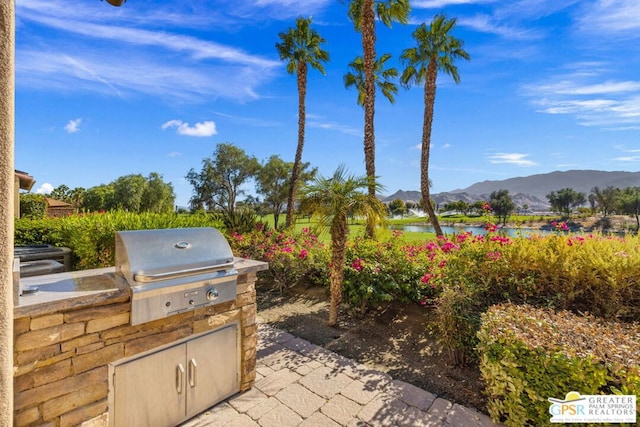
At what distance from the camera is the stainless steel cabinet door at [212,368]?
98.3 inches

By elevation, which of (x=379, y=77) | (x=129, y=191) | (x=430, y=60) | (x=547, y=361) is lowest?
(x=547, y=361)

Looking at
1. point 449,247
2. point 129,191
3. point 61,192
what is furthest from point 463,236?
point 61,192

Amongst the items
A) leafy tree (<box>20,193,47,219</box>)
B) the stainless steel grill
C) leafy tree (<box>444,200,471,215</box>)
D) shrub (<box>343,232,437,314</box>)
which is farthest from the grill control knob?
leafy tree (<box>444,200,471,215</box>)

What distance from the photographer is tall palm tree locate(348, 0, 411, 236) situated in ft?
31.3

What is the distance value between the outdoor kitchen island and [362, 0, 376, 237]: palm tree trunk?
8.53 meters

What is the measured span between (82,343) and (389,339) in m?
3.55

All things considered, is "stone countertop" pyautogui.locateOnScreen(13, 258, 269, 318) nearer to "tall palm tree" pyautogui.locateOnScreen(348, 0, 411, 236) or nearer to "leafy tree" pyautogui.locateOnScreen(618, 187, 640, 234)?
"tall palm tree" pyautogui.locateOnScreen(348, 0, 411, 236)

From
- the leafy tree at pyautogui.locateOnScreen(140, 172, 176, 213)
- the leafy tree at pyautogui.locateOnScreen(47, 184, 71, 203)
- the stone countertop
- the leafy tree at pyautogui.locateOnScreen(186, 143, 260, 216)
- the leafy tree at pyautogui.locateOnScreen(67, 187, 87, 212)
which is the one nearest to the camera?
the stone countertop

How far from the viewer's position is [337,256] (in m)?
4.59

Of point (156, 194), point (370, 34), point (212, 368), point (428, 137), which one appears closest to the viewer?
point (212, 368)

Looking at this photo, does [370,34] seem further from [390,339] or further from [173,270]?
[173,270]

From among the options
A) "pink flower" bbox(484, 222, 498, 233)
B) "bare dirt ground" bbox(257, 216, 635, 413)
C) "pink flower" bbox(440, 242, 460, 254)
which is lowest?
"bare dirt ground" bbox(257, 216, 635, 413)

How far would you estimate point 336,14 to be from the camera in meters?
11.3

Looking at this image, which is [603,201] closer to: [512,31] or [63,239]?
[512,31]
